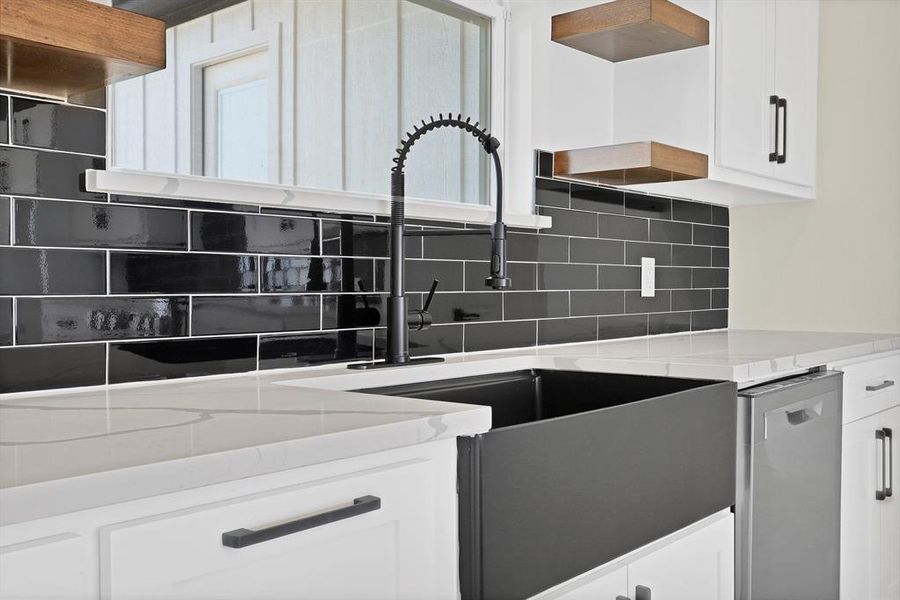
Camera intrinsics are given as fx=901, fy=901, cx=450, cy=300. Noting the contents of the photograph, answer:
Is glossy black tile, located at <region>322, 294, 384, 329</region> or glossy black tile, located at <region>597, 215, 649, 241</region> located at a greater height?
glossy black tile, located at <region>597, 215, 649, 241</region>

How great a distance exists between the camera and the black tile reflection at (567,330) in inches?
96.7

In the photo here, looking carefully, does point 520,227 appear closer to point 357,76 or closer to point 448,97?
point 448,97

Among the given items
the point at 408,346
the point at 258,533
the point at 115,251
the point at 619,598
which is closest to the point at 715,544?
the point at 619,598

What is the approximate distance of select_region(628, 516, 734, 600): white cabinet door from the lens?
1.50m

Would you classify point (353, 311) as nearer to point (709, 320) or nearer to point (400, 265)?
point (400, 265)

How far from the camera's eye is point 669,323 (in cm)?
297

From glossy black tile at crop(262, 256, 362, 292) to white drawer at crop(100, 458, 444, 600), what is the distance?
0.75 meters

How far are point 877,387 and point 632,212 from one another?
0.85 meters

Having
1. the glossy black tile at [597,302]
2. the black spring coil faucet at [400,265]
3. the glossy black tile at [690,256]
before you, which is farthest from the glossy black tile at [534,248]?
the glossy black tile at [690,256]

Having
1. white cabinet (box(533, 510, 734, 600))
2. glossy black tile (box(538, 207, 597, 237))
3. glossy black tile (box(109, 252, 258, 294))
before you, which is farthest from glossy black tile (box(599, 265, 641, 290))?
glossy black tile (box(109, 252, 258, 294))

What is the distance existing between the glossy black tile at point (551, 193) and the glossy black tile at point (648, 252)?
351 millimetres

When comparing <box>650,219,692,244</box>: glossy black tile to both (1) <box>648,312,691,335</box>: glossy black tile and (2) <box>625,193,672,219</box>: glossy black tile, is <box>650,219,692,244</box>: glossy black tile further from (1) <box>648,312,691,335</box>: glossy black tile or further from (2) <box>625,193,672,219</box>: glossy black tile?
(1) <box>648,312,691,335</box>: glossy black tile

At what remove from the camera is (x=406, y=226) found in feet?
6.76

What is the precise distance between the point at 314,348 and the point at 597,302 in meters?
1.07
